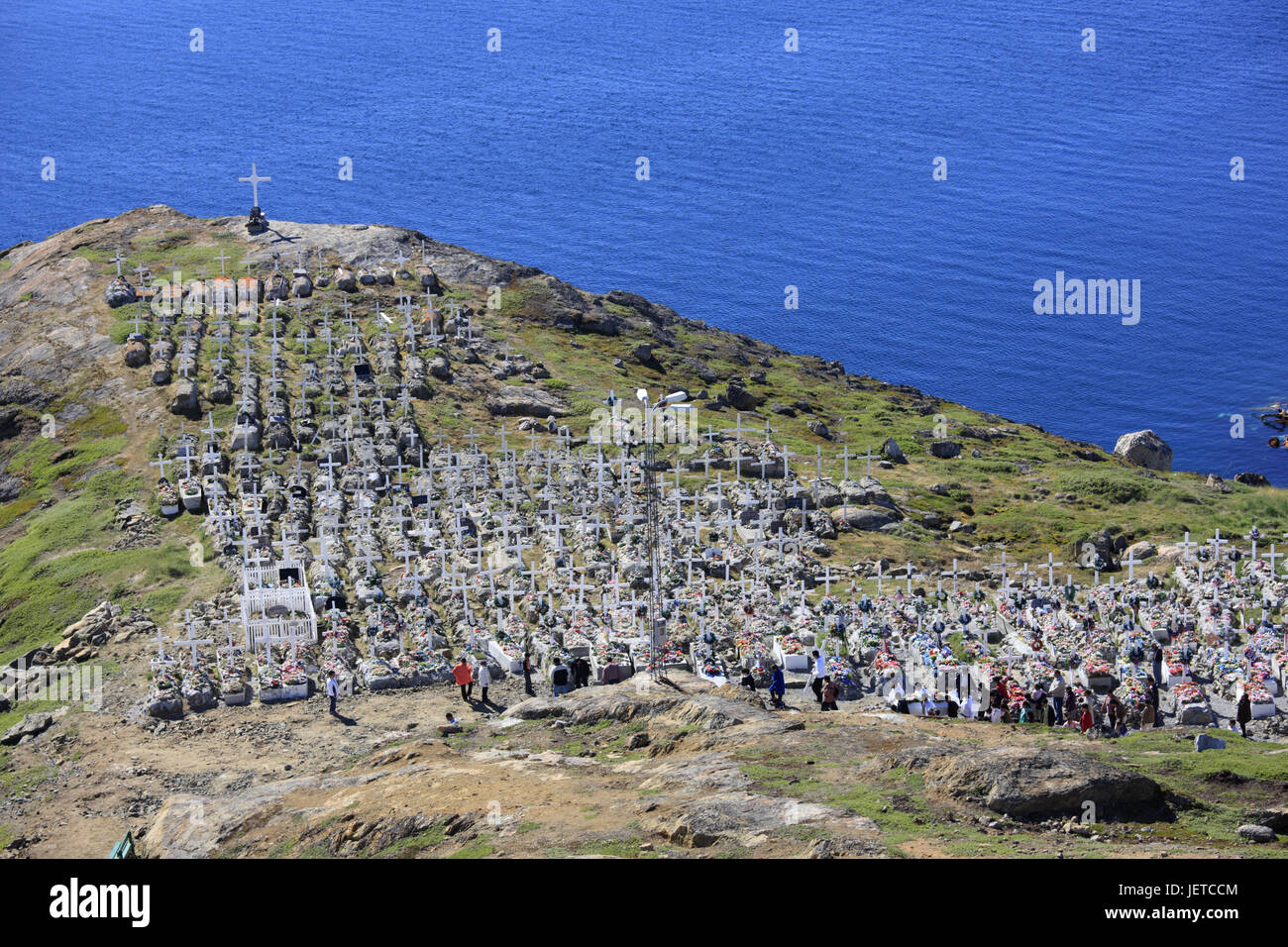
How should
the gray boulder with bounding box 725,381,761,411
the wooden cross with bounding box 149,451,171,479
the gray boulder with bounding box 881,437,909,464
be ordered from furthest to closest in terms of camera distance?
1. the gray boulder with bounding box 725,381,761,411
2. the gray boulder with bounding box 881,437,909,464
3. the wooden cross with bounding box 149,451,171,479

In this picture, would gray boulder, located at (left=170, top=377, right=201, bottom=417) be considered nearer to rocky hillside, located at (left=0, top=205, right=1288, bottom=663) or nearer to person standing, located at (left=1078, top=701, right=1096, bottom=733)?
rocky hillside, located at (left=0, top=205, right=1288, bottom=663)

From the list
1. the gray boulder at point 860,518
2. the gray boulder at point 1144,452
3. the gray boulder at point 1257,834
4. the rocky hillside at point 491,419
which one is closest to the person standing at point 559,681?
the rocky hillside at point 491,419

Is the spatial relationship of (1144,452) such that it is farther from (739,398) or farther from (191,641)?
(191,641)

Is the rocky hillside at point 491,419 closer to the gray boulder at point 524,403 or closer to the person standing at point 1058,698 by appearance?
the gray boulder at point 524,403

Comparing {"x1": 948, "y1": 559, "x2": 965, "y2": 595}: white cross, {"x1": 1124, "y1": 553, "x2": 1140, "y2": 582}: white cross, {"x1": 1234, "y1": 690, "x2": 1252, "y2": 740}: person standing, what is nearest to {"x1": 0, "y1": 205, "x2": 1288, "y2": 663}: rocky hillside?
{"x1": 1124, "y1": 553, "x2": 1140, "y2": 582}: white cross

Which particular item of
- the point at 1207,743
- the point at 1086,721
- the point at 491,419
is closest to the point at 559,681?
the point at 1086,721

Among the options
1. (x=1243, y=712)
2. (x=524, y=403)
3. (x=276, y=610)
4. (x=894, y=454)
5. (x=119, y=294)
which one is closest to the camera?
(x=1243, y=712)
